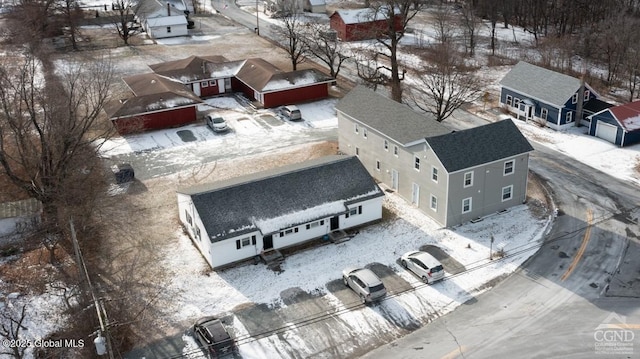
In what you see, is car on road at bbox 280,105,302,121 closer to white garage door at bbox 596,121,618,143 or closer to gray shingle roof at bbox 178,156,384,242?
gray shingle roof at bbox 178,156,384,242

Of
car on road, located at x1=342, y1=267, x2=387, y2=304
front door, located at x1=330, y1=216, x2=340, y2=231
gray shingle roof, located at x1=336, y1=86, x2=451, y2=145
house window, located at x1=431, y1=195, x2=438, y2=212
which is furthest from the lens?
gray shingle roof, located at x1=336, y1=86, x2=451, y2=145

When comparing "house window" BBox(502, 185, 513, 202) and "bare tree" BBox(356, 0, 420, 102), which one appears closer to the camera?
"house window" BBox(502, 185, 513, 202)

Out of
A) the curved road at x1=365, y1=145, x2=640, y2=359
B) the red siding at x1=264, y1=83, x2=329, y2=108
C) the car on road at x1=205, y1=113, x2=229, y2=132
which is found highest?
the red siding at x1=264, y1=83, x2=329, y2=108

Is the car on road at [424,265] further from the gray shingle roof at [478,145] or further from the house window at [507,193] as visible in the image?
the house window at [507,193]

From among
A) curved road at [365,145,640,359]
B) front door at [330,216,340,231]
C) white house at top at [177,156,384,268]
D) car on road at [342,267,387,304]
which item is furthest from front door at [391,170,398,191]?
car on road at [342,267,387,304]

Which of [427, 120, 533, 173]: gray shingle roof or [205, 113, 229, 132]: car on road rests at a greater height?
[427, 120, 533, 173]: gray shingle roof

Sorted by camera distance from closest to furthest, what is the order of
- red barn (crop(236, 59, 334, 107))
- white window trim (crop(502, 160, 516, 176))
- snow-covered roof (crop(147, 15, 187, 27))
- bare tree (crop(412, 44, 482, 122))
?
1. white window trim (crop(502, 160, 516, 176))
2. bare tree (crop(412, 44, 482, 122))
3. red barn (crop(236, 59, 334, 107))
4. snow-covered roof (crop(147, 15, 187, 27))

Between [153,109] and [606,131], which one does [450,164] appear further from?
[153,109]
